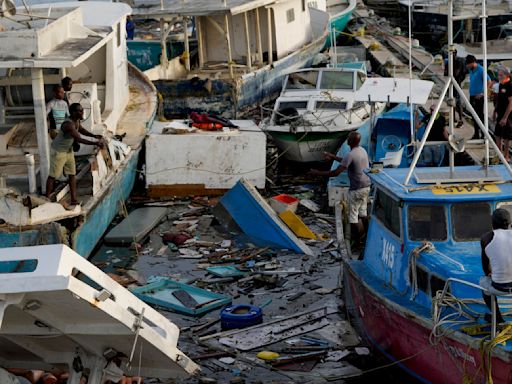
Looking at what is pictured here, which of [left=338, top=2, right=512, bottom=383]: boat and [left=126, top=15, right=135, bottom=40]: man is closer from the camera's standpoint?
[left=338, top=2, right=512, bottom=383]: boat

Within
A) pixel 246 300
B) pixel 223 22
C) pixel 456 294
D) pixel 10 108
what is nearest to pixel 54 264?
pixel 456 294

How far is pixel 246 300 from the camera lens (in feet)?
47.3

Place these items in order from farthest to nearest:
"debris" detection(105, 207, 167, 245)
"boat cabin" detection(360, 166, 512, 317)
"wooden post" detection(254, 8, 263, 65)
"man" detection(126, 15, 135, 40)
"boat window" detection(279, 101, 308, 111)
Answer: "man" detection(126, 15, 135, 40)
"wooden post" detection(254, 8, 263, 65)
"boat window" detection(279, 101, 308, 111)
"debris" detection(105, 207, 167, 245)
"boat cabin" detection(360, 166, 512, 317)

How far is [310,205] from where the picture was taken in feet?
60.5

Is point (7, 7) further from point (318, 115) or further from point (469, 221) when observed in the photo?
point (469, 221)

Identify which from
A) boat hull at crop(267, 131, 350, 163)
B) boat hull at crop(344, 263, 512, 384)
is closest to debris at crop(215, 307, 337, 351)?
boat hull at crop(344, 263, 512, 384)

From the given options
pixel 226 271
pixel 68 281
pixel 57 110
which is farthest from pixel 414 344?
pixel 57 110

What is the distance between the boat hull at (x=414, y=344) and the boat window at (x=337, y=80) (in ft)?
34.0

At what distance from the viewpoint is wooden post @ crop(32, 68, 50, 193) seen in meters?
15.0

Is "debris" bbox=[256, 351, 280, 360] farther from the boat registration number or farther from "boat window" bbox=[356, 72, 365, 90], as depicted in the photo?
"boat window" bbox=[356, 72, 365, 90]

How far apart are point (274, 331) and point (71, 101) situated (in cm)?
639

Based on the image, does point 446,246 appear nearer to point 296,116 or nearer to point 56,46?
point 56,46

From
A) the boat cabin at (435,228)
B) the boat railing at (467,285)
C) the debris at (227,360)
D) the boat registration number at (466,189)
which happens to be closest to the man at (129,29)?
the debris at (227,360)

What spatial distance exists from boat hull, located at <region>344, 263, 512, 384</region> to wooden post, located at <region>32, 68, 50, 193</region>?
5218 millimetres
